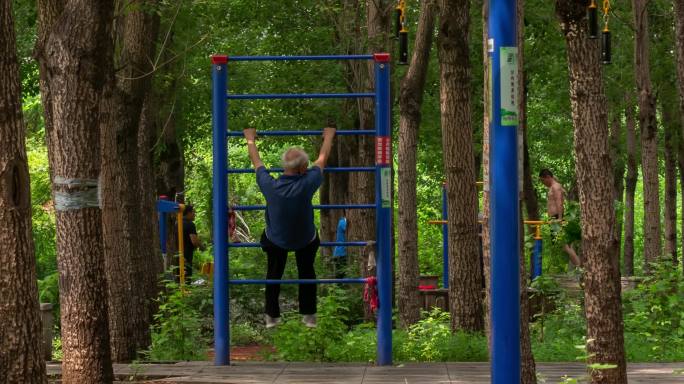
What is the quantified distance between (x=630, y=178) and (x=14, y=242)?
22332 millimetres

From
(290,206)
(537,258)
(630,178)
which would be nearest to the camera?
(290,206)

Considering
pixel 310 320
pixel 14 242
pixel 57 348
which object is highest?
pixel 14 242

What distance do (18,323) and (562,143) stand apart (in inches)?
1214

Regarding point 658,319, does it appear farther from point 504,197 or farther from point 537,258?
point 504,197

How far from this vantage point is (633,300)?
1689 centimetres

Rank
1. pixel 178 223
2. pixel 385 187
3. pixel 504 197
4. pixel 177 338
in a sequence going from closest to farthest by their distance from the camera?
pixel 504 197, pixel 385 187, pixel 177 338, pixel 178 223

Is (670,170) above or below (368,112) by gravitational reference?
below

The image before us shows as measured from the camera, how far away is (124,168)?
627 inches

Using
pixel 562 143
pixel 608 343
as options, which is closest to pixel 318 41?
pixel 562 143

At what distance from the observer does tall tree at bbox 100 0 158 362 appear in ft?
47.4

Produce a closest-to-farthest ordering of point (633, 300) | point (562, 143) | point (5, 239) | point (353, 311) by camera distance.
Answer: point (5, 239), point (633, 300), point (353, 311), point (562, 143)

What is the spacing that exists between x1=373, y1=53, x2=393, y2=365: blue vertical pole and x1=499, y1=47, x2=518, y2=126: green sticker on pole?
5073 mm

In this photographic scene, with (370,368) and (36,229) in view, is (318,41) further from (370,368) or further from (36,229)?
(370,368)

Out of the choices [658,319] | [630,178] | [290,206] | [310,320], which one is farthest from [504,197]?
[630,178]
